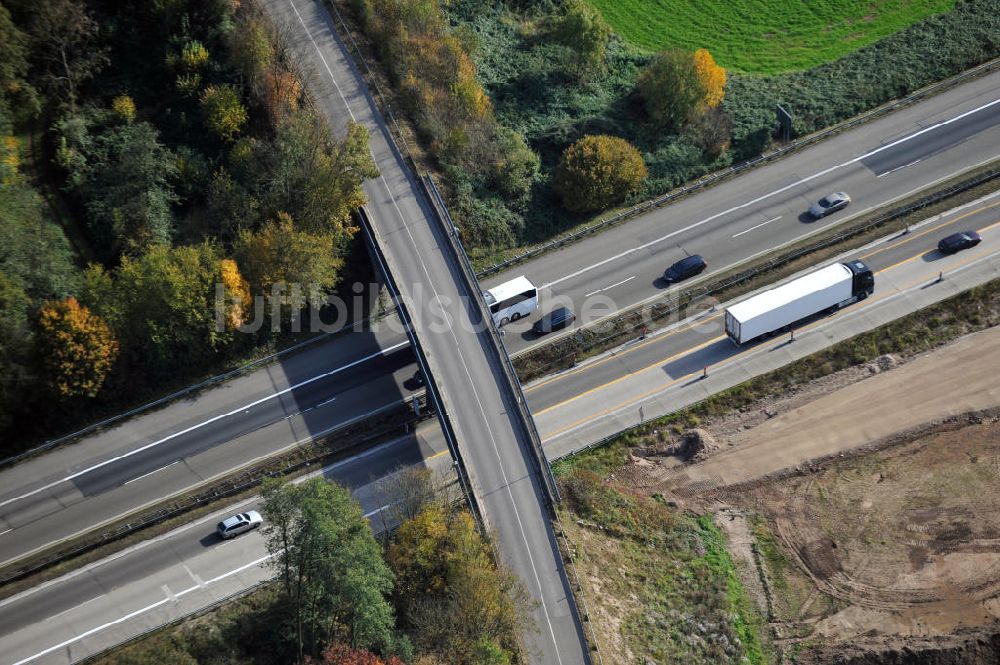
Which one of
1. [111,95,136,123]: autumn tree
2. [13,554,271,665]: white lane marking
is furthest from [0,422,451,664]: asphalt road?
[111,95,136,123]: autumn tree

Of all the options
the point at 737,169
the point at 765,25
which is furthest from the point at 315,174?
the point at 765,25

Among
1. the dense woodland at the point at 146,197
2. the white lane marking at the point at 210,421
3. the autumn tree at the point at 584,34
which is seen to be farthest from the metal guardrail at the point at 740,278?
the autumn tree at the point at 584,34

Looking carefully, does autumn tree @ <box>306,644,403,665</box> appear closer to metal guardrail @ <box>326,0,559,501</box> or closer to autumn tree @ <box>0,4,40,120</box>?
metal guardrail @ <box>326,0,559,501</box>

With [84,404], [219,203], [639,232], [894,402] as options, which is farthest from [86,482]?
[894,402]

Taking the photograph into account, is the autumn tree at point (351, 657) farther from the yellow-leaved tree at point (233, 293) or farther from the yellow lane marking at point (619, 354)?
the yellow-leaved tree at point (233, 293)

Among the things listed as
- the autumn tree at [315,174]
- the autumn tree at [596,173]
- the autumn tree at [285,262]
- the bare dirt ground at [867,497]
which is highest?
the autumn tree at [315,174]

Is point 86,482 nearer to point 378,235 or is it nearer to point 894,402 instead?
point 378,235

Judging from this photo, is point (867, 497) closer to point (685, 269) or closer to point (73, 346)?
point (685, 269)
